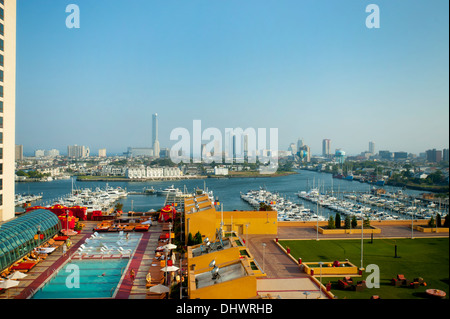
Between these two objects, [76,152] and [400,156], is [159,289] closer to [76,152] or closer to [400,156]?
[400,156]

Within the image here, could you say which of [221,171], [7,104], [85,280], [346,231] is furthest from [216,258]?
[221,171]

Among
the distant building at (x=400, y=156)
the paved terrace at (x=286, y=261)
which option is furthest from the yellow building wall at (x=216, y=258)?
the distant building at (x=400, y=156)

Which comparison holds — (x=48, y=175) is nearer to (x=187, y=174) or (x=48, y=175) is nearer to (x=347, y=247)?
(x=187, y=174)

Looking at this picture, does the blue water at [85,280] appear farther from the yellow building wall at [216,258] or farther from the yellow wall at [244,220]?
the yellow wall at [244,220]

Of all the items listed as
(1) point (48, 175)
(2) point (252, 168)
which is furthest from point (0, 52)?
(2) point (252, 168)

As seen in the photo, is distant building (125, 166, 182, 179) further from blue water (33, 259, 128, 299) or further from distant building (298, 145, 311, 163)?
blue water (33, 259, 128, 299)

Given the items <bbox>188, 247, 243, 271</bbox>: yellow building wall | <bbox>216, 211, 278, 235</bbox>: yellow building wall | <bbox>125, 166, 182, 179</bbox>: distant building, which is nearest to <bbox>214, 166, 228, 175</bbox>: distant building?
<bbox>125, 166, 182, 179</bbox>: distant building

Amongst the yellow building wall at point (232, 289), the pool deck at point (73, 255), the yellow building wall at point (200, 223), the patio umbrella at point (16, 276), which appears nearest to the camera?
the yellow building wall at point (232, 289)
